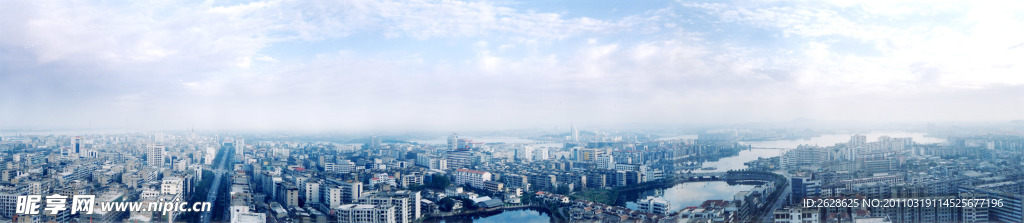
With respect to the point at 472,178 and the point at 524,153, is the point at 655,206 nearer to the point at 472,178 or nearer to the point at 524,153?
the point at 472,178

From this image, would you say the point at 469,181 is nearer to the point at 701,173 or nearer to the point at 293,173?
the point at 293,173

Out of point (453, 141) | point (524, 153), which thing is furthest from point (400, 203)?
point (524, 153)

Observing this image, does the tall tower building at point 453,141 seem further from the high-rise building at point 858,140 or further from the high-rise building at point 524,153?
the high-rise building at point 858,140

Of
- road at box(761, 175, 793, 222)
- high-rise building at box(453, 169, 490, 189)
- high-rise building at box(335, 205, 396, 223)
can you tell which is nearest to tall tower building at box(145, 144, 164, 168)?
high-rise building at box(335, 205, 396, 223)

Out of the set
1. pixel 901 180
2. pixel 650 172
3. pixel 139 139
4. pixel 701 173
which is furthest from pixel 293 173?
pixel 901 180

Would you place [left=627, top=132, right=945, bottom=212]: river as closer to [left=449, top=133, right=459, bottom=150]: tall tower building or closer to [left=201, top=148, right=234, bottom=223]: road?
[left=449, top=133, right=459, bottom=150]: tall tower building
